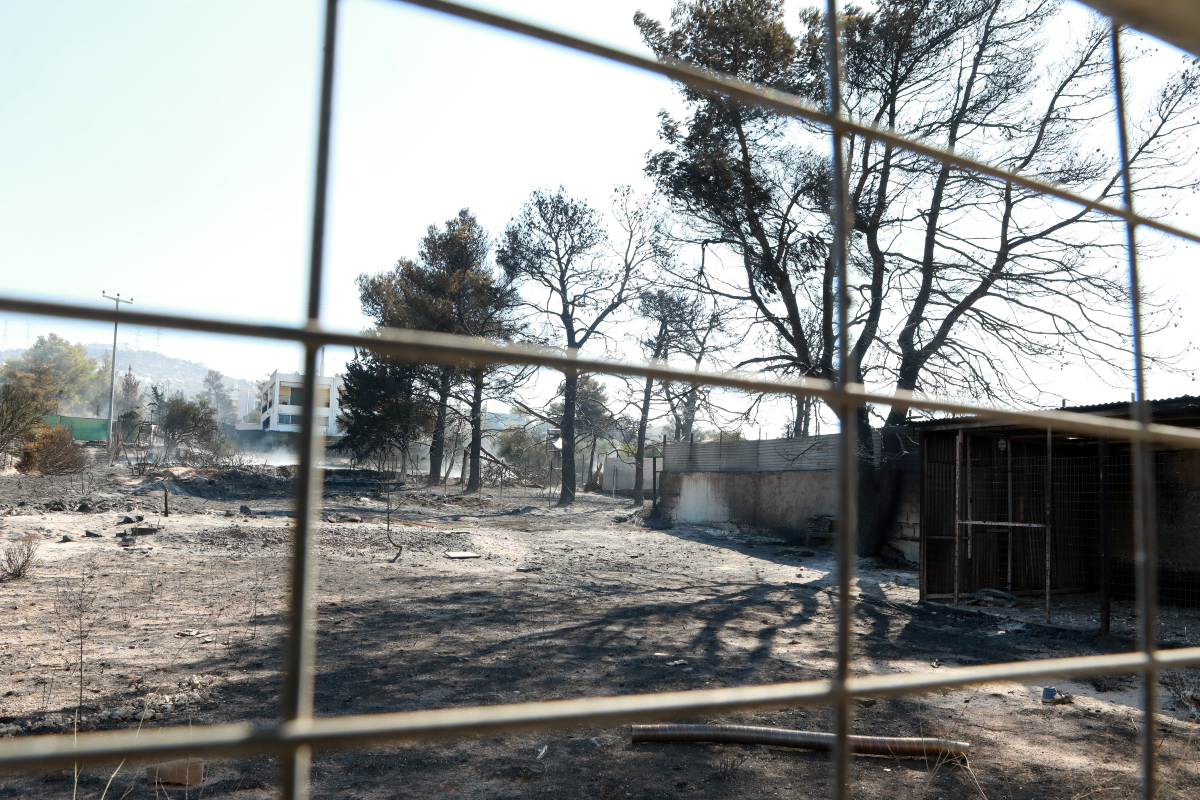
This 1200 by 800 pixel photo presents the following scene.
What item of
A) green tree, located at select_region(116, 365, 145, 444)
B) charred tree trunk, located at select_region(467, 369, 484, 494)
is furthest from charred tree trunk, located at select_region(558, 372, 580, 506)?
green tree, located at select_region(116, 365, 145, 444)

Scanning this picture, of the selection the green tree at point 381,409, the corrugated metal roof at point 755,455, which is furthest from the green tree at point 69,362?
the corrugated metal roof at point 755,455

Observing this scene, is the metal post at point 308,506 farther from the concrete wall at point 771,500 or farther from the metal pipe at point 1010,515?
the concrete wall at point 771,500

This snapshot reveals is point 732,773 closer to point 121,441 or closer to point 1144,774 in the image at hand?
point 1144,774

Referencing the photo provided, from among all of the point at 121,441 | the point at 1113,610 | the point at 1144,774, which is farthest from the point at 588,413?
the point at 1144,774

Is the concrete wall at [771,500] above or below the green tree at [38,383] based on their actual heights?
below

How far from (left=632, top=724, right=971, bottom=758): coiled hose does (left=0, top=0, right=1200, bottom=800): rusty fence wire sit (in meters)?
3.69

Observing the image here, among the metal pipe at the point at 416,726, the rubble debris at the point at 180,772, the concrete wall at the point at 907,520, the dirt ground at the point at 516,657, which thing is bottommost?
the dirt ground at the point at 516,657

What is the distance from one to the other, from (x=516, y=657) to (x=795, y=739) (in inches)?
116

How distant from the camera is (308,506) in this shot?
1.98ft

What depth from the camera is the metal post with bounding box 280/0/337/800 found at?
56cm

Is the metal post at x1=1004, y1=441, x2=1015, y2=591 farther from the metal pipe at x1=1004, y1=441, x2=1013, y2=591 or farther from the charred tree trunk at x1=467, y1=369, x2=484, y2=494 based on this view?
the charred tree trunk at x1=467, y1=369, x2=484, y2=494

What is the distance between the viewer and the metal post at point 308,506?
562 mm

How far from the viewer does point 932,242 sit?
12.8 metres

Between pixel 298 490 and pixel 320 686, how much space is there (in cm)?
583
